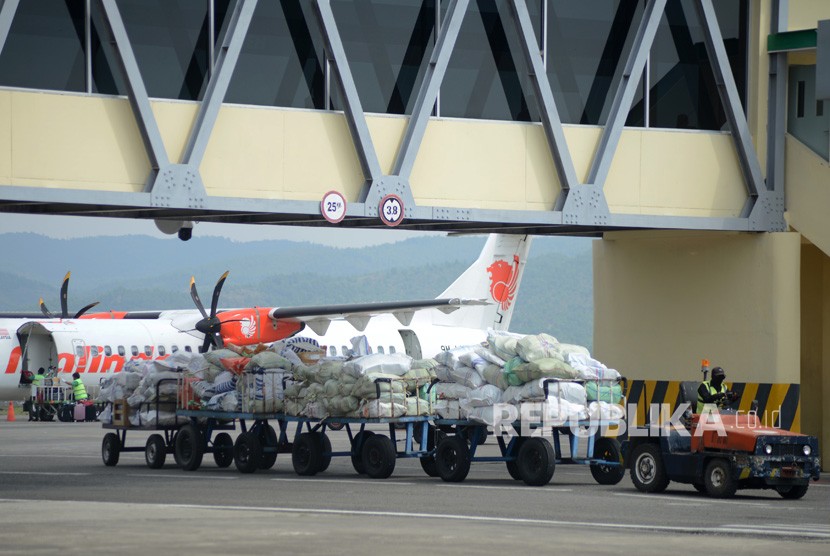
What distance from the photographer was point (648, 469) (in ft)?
61.6

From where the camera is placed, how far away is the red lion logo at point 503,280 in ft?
169

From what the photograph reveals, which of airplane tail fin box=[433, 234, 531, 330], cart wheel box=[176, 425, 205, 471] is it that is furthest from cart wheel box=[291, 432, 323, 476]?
airplane tail fin box=[433, 234, 531, 330]

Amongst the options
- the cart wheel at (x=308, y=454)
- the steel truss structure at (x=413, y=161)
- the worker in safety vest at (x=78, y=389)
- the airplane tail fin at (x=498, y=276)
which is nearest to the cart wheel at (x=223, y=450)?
the cart wheel at (x=308, y=454)

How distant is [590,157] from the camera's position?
2048 cm

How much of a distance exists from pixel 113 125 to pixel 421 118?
421 centimetres

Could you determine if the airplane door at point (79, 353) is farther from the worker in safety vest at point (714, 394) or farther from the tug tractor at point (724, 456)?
the worker in safety vest at point (714, 394)

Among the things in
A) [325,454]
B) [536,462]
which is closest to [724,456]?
[536,462]

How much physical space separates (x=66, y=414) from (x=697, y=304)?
2782 cm

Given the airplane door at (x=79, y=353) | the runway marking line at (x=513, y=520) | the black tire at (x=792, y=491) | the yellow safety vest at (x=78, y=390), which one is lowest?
the runway marking line at (x=513, y=520)

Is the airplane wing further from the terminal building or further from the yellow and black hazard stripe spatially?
the yellow and black hazard stripe

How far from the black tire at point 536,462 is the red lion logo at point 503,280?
3131cm

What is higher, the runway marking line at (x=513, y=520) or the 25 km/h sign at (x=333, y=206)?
the 25 km/h sign at (x=333, y=206)

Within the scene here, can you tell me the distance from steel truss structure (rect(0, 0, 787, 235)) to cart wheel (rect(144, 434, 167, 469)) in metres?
5.11

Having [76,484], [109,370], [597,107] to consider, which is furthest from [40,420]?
[597,107]
